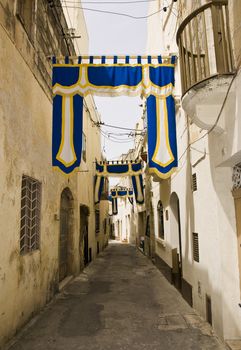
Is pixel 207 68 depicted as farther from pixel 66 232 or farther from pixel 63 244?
pixel 66 232

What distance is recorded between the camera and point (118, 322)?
578 centimetres

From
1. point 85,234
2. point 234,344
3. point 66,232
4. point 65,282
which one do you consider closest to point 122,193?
point 85,234

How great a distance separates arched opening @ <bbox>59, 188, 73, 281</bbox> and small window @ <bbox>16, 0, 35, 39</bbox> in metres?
5.05

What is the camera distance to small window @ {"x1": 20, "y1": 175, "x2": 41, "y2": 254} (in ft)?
19.7

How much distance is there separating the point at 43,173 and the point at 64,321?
331cm

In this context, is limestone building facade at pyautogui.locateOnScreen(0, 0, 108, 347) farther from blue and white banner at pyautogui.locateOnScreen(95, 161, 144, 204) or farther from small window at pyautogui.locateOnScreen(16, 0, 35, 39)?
blue and white banner at pyautogui.locateOnScreen(95, 161, 144, 204)

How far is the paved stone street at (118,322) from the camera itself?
4.76 metres

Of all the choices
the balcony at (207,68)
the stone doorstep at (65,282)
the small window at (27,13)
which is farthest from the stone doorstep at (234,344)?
the small window at (27,13)

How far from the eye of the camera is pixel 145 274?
11297 mm

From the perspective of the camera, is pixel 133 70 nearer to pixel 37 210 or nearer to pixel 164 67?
pixel 164 67

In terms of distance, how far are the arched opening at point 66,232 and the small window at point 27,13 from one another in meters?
5.05

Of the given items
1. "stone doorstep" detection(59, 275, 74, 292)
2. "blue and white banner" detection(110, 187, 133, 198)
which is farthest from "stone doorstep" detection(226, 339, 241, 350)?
"blue and white banner" detection(110, 187, 133, 198)

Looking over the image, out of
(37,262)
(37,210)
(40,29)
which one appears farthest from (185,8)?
(37,262)

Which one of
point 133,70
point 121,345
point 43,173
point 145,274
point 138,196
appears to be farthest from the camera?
point 138,196
